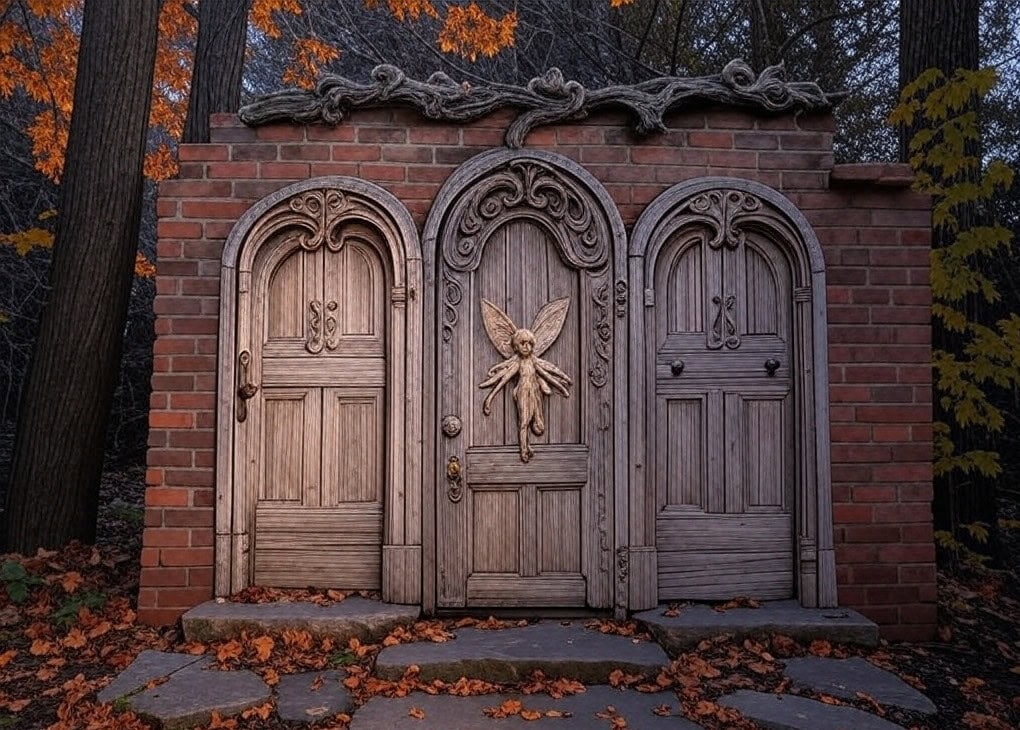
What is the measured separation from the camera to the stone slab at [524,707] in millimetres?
3029

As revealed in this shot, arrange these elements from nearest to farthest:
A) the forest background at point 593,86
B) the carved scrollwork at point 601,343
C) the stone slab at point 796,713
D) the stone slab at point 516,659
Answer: the stone slab at point 796,713
the stone slab at point 516,659
the carved scrollwork at point 601,343
the forest background at point 593,86

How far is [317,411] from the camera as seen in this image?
4211 mm

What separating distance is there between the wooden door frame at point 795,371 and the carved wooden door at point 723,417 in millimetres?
56

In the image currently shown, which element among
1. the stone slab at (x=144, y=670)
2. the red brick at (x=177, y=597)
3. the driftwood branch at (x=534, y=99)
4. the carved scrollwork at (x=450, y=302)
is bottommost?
the stone slab at (x=144, y=670)

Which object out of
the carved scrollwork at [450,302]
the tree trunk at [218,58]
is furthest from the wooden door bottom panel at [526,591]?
the tree trunk at [218,58]

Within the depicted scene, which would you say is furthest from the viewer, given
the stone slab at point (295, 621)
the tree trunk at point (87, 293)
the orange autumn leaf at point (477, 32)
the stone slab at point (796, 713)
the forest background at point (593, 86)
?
the orange autumn leaf at point (477, 32)

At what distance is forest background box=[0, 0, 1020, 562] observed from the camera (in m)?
5.28

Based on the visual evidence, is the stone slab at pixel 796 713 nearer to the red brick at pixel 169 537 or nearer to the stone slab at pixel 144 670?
the stone slab at pixel 144 670

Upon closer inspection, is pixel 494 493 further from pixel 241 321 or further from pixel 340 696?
pixel 241 321

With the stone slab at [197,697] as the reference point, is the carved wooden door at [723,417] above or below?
above

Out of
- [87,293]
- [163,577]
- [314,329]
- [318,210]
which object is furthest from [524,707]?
[87,293]

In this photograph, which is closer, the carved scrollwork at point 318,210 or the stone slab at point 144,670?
the stone slab at point 144,670

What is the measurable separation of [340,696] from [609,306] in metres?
2.29

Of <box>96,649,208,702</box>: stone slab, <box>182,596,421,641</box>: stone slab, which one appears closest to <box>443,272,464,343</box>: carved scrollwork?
<box>182,596,421,641</box>: stone slab
